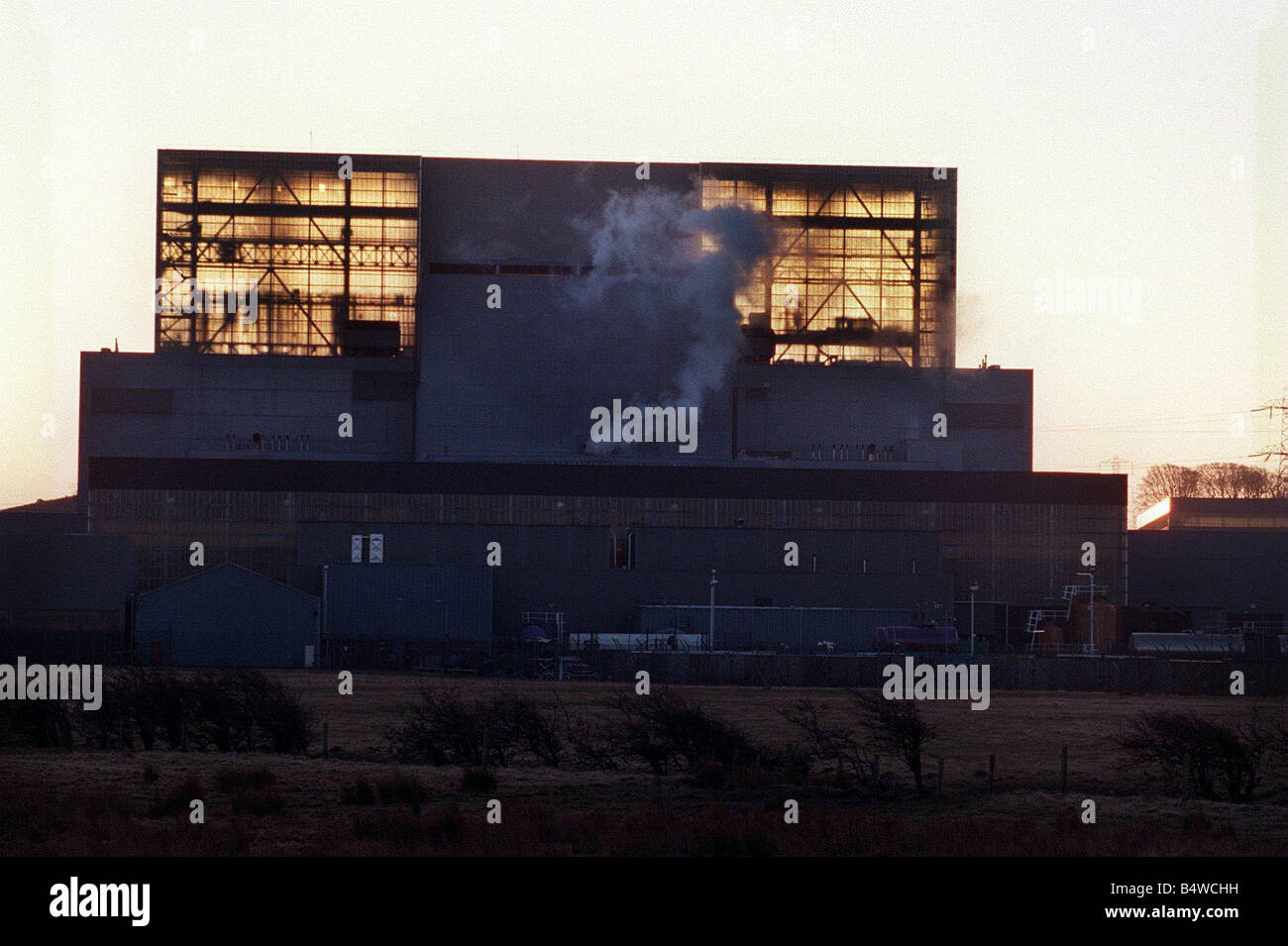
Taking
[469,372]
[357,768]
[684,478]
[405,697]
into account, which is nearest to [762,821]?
[357,768]

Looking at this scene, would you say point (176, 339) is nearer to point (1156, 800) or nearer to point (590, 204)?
point (590, 204)

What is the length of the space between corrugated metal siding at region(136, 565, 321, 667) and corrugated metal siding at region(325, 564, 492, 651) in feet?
11.5

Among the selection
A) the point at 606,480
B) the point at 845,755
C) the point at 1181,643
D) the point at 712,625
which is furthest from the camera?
the point at 606,480

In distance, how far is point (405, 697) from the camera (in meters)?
49.7

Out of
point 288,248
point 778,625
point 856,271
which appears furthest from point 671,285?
point 778,625

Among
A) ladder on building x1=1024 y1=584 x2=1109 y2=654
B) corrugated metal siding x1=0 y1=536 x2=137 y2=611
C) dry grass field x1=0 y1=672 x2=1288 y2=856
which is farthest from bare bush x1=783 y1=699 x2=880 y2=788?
ladder on building x1=1024 y1=584 x2=1109 y2=654

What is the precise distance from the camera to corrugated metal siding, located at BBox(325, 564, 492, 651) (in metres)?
74.4

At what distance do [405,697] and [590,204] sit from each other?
5857 cm

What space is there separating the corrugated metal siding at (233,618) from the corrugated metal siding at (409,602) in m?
3.49

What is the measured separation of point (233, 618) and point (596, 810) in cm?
4789

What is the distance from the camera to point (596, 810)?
25.3m

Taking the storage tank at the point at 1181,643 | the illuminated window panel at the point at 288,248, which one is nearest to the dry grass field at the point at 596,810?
the storage tank at the point at 1181,643

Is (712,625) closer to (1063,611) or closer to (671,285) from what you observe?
(1063,611)

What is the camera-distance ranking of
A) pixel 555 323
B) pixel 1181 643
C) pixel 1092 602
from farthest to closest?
pixel 555 323 < pixel 1181 643 < pixel 1092 602
